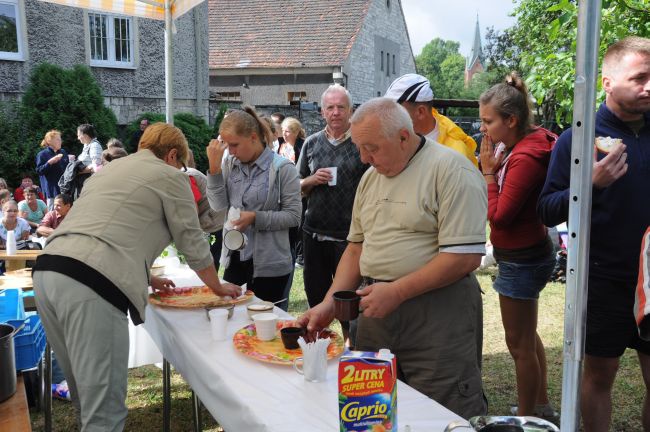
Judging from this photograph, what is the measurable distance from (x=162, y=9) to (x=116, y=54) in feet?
29.9

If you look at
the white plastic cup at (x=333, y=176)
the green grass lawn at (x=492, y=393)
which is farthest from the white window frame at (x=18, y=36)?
the white plastic cup at (x=333, y=176)

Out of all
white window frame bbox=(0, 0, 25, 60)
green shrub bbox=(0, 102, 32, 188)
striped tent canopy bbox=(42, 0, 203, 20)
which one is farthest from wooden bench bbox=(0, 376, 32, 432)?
white window frame bbox=(0, 0, 25, 60)

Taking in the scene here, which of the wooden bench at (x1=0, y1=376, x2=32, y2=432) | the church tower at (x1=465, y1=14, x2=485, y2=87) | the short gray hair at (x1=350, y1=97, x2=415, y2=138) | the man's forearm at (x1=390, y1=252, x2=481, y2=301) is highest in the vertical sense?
the church tower at (x1=465, y1=14, x2=485, y2=87)

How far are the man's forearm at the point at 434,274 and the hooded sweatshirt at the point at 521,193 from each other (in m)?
0.87

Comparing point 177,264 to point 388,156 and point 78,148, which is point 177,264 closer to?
point 388,156

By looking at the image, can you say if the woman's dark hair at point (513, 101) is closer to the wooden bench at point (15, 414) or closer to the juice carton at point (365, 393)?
the juice carton at point (365, 393)

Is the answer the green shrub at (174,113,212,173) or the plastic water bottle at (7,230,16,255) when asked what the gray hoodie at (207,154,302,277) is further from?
the green shrub at (174,113,212,173)

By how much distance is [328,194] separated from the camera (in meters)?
3.46

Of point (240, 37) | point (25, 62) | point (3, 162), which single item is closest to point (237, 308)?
point (3, 162)

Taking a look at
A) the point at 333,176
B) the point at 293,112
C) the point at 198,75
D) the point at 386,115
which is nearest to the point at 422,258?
the point at 386,115

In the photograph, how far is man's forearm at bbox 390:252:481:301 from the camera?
6.09ft

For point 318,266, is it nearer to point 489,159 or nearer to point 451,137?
point 451,137

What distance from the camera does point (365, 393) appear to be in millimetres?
1203

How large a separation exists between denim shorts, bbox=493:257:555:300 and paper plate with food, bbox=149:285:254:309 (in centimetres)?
123
